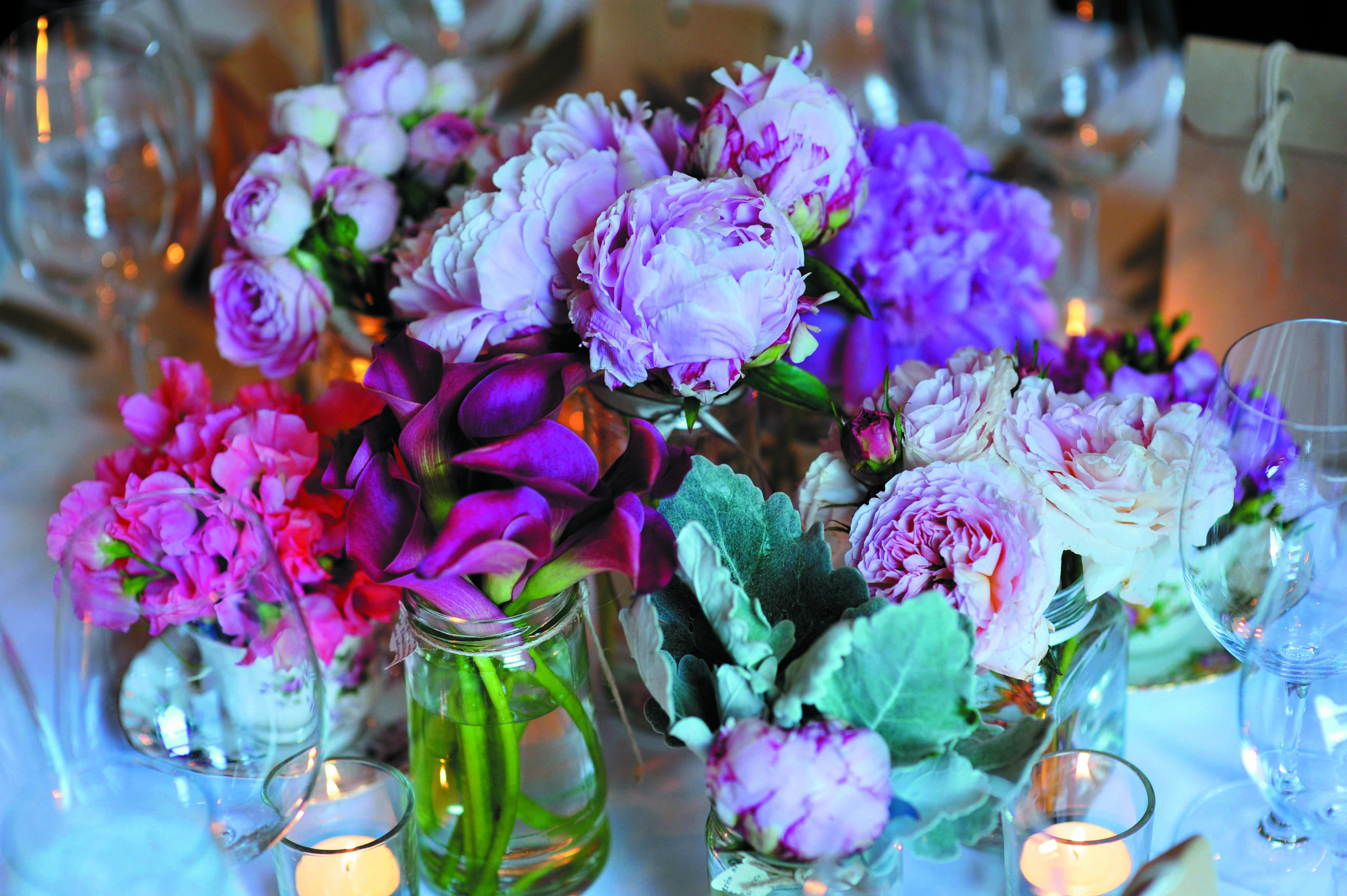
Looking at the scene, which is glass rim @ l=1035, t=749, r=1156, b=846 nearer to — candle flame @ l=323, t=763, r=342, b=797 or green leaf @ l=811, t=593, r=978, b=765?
green leaf @ l=811, t=593, r=978, b=765

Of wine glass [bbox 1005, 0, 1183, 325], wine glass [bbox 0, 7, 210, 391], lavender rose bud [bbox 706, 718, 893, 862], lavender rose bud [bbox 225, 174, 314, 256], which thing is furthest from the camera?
wine glass [bbox 1005, 0, 1183, 325]

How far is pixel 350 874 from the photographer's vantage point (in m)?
0.49

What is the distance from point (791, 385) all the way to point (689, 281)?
105mm

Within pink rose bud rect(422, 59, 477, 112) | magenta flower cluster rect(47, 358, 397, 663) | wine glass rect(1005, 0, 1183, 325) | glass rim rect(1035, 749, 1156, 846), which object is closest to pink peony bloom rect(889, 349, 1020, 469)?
glass rim rect(1035, 749, 1156, 846)

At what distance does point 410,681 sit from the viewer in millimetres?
518

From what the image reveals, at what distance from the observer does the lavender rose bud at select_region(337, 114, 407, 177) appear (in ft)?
2.11

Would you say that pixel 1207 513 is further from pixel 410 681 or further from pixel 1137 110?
pixel 1137 110

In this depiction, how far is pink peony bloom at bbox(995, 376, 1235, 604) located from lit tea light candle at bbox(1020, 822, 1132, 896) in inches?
4.0

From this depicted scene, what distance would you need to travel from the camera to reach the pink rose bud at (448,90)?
704 millimetres

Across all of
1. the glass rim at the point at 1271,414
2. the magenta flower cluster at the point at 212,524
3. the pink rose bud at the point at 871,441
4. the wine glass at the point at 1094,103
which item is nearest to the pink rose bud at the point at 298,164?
the magenta flower cluster at the point at 212,524

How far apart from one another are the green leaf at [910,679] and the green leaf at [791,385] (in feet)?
0.49

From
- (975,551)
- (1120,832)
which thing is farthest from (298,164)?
(1120,832)

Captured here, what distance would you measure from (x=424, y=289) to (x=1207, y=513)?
35cm

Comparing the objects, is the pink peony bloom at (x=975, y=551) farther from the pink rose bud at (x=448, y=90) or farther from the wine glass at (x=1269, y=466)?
the pink rose bud at (x=448, y=90)
